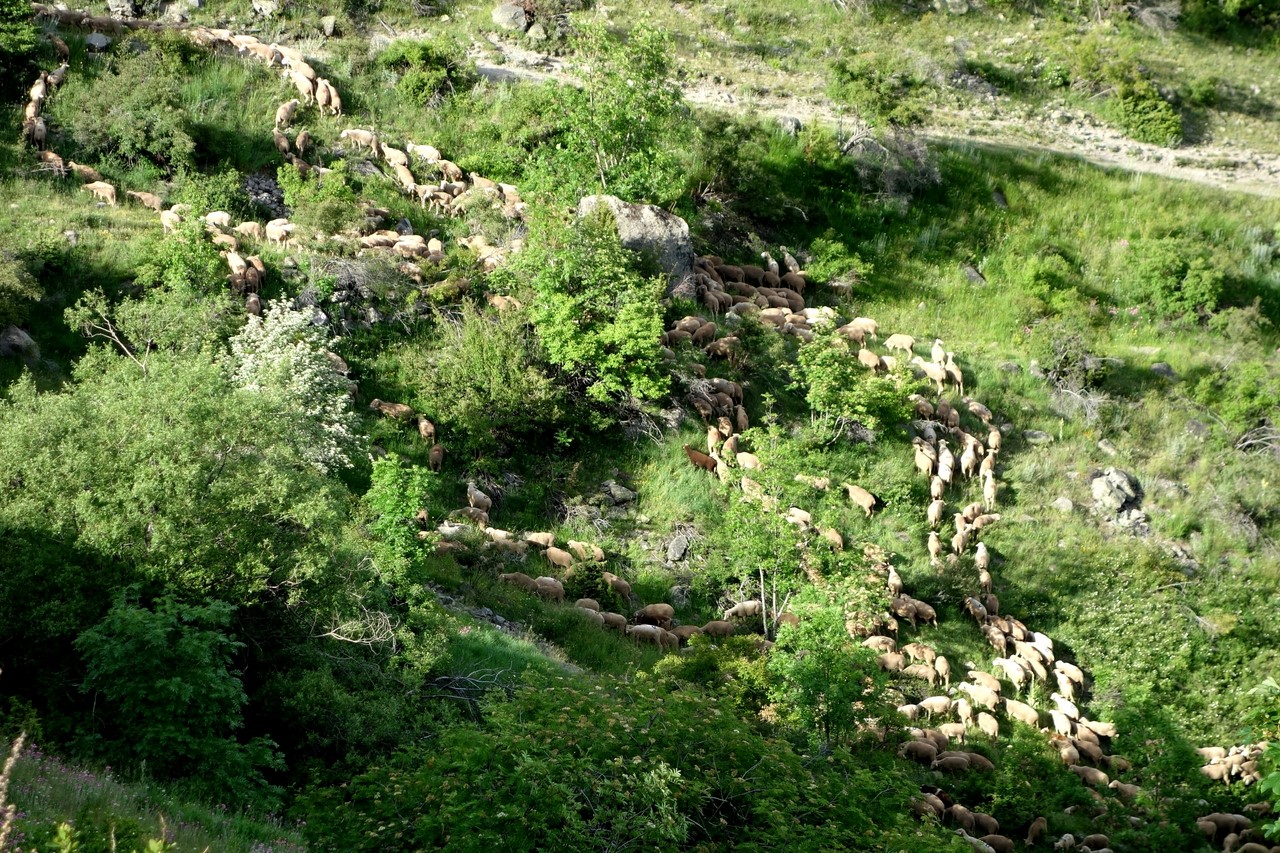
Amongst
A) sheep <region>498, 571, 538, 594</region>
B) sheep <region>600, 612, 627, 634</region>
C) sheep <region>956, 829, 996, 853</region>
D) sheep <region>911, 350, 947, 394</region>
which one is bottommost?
sheep <region>956, 829, 996, 853</region>

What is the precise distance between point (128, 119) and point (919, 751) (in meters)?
18.7

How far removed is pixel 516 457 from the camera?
1639 centimetres

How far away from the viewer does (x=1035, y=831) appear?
462 inches

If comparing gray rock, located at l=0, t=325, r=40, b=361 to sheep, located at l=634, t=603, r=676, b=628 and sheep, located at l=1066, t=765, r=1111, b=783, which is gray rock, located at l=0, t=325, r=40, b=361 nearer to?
sheep, located at l=634, t=603, r=676, b=628

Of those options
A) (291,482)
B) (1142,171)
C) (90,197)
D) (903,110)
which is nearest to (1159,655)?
(291,482)

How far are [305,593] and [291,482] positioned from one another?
1.17m

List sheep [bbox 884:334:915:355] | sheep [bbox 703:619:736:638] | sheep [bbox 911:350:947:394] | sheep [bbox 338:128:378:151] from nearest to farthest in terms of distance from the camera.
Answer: sheep [bbox 703:619:736:638] → sheep [bbox 911:350:947:394] → sheep [bbox 884:334:915:355] → sheep [bbox 338:128:378:151]

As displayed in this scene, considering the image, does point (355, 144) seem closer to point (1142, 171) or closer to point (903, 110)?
point (903, 110)

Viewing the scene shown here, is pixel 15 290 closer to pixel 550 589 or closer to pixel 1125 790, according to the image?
pixel 550 589

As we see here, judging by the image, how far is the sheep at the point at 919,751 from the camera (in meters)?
12.5

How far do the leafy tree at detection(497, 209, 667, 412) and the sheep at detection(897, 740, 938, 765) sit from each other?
23.6 feet

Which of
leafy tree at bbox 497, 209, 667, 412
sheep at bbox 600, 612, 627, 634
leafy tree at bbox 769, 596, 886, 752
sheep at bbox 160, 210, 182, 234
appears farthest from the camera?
sheep at bbox 160, 210, 182, 234

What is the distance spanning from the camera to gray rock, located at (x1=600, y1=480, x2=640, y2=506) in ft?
52.9

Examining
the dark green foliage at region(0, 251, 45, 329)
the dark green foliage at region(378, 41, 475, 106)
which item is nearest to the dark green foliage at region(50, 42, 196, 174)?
the dark green foliage at region(0, 251, 45, 329)
